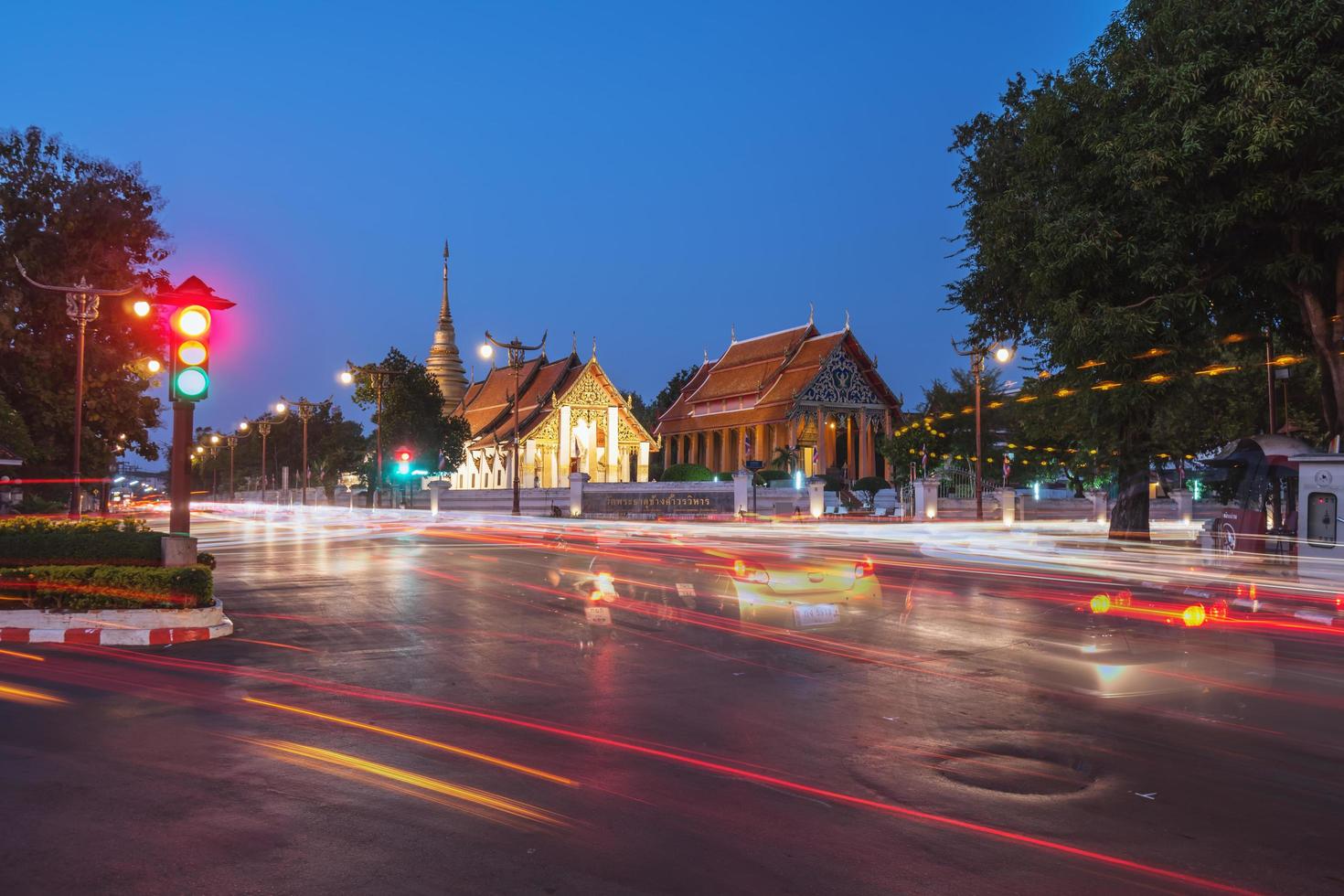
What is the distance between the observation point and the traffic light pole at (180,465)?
Answer: 10.9m

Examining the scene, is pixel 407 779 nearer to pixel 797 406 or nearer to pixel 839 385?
pixel 797 406

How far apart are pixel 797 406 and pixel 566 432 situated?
13608 millimetres

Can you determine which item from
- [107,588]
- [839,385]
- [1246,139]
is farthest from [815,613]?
[839,385]

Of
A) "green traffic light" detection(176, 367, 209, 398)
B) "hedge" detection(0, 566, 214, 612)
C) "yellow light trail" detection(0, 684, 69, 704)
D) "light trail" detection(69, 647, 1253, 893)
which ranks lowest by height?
"light trail" detection(69, 647, 1253, 893)

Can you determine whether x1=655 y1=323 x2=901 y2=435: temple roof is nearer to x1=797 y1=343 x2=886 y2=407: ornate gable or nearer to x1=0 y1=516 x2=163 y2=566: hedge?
x1=797 y1=343 x2=886 y2=407: ornate gable

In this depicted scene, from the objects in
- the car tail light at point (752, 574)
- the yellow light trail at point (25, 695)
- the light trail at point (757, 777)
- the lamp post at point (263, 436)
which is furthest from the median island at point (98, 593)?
the lamp post at point (263, 436)

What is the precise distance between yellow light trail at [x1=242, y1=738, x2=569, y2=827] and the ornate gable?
53.2 m

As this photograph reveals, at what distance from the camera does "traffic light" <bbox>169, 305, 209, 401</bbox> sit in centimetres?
1008

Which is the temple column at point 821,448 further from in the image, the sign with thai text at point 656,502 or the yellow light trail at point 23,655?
the yellow light trail at point 23,655

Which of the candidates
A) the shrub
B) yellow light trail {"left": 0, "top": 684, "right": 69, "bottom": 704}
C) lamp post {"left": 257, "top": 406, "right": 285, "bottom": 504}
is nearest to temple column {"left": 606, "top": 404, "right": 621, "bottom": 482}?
the shrub

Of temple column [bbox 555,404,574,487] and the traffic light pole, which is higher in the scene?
temple column [bbox 555,404,574,487]

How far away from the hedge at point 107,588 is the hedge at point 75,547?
0.98 feet

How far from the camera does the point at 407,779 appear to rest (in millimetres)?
5664

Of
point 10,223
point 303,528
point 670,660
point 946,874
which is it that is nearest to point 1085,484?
point 303,528
